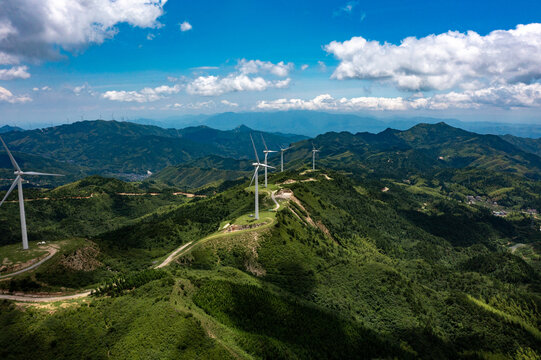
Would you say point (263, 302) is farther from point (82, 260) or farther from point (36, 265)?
point (36, 265)

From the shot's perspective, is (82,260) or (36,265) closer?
(36,265)

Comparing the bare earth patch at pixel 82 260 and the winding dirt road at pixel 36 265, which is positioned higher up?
the winding dirt road at pixel 36 265

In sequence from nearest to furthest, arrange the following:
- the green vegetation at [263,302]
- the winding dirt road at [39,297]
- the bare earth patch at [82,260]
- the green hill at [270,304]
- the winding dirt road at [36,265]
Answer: the green hill at [270,304]
the green vegetation at [263,302]
the winding dirt road at [39,297]
the winding dirt road at [36,265]
the bare earth patch at [82,260]

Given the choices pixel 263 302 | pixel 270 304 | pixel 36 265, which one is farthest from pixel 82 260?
pixel 270 304

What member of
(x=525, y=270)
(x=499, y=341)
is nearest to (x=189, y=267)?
(x=499, y=341)

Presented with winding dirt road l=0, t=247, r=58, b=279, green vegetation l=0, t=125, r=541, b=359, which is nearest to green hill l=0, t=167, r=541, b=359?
green vegetation l=0, t=125, r=541, b=359

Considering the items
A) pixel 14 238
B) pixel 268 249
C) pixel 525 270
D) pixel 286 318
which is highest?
pixel 268 249

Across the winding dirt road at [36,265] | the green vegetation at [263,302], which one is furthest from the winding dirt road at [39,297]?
the winding dirt road at [36,265]

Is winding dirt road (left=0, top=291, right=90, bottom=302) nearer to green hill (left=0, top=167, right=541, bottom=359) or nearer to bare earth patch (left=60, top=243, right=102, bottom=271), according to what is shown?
green hill (left=0, top=167, right=541, bottom=359)

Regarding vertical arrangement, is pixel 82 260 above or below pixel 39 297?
below

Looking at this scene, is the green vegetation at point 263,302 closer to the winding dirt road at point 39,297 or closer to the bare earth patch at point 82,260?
the bare earth patch at point 82,260

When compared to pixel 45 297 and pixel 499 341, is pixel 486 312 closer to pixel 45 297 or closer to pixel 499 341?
pixel 499 341
